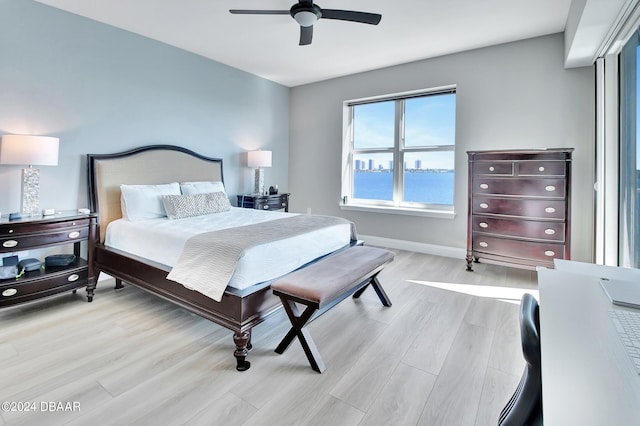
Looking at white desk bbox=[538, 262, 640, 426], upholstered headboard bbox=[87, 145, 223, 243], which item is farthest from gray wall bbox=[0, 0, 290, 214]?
white desk bbox=[538, 262, 640, 426]

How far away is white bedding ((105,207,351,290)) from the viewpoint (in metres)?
2.09

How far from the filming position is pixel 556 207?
10.5 ft

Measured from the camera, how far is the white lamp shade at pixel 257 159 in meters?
4.73

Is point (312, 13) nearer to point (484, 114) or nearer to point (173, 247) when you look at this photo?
point (173, 247)

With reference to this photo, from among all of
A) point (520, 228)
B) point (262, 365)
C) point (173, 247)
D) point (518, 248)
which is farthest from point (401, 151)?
point (262, 365)

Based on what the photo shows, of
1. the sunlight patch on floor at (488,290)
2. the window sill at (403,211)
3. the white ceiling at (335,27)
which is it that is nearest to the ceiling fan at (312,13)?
the white ceiling at (335,27)

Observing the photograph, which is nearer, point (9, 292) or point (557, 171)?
point (9, 292)

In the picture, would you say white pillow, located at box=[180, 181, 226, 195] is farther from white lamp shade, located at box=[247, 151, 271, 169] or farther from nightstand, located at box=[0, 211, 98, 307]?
nightstand, located at box=[0, 211, 98, 307]

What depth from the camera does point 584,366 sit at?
766mm

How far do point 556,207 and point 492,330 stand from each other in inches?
66.3

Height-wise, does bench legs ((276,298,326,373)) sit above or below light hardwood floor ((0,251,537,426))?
above

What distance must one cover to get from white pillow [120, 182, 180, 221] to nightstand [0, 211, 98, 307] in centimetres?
32

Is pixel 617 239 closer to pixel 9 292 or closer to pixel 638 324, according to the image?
pixel 638 324

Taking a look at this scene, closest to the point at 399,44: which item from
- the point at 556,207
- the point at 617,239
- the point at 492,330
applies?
the point at 556,207
